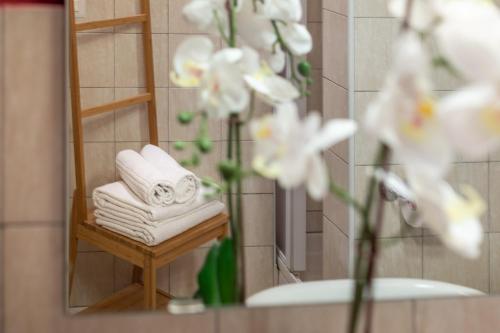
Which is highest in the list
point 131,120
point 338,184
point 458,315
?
point 131,120

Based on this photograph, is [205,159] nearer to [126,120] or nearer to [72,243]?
[126,120]

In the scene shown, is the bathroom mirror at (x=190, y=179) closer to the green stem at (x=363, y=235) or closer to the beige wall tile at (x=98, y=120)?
the beige wall tile at (x=98, y=120)

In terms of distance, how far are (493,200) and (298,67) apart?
385 millimetres

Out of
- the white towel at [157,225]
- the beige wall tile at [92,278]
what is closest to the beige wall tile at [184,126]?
the white towel at [157,225]

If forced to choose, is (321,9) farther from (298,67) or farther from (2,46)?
(2,46)

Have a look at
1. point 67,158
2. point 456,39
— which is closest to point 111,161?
point 67,158

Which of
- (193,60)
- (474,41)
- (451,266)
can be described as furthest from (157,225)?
(474,41)

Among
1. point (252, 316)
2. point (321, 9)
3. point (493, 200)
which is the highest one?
point (321, 9)

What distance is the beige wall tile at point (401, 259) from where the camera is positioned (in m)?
1.35

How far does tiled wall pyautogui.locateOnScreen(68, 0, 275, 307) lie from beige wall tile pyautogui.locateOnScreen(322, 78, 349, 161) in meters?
0.13

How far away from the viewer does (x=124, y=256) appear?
1.29m

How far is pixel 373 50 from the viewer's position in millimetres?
1318

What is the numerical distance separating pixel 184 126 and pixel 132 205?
0.14m

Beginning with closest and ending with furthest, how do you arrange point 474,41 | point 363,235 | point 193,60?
point 474,41
point 363,235
point 193,60
